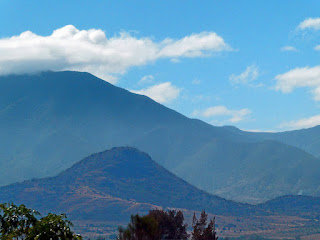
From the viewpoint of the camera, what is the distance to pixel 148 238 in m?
57.4

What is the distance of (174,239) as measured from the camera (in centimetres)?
7819


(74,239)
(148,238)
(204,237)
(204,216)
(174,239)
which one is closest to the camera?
(74,239)

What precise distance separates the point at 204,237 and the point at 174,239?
14.6 meters

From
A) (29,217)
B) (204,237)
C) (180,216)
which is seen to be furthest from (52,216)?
(180,216)

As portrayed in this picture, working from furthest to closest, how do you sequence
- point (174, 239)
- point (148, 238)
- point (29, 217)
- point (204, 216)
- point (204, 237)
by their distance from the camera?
point (174, 239) < point (204, 216) < point (204, 237) < point (148, 238) < point (29, 217)

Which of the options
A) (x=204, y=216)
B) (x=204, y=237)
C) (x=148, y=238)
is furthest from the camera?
(x=204, y=216)

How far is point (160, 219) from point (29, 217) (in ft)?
116

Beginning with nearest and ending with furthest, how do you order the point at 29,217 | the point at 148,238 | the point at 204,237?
the point at 29,217
the point at 148,238
the point at 204,237

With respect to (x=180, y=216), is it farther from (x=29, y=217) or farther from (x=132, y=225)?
(x=29, y=217)

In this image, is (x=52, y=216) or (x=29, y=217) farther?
(x=29, y=217)

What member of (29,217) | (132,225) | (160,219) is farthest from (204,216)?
(29,217)

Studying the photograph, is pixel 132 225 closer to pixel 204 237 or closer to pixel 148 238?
pixel 148 238

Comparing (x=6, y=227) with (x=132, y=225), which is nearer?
(x=6, y=227)

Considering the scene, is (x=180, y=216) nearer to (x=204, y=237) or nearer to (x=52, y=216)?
(x=204, y=237)
